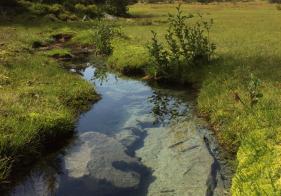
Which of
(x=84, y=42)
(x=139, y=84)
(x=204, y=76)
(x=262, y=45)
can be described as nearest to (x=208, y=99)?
(x=204, y=76)

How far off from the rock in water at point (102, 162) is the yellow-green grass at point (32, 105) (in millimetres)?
1036

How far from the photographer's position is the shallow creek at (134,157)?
1139 cm

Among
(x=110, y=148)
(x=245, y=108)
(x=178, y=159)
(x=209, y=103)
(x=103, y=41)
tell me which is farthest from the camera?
(x=103, y=41)

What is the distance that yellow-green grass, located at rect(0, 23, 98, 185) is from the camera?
12286mm

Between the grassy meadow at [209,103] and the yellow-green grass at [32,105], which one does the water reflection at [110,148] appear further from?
the grassy meadow at [209,103]

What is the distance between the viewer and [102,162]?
13.0m

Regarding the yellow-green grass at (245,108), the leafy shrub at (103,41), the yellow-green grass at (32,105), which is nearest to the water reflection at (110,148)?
the yellow-green grass at (32,105)

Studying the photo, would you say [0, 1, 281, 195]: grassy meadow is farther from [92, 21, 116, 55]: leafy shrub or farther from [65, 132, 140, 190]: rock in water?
[65, 132, 140, 190]: rock in water

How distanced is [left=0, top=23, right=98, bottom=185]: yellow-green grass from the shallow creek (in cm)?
59

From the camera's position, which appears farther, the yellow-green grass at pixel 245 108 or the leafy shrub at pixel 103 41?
the leafy shrub at pixel 103 41

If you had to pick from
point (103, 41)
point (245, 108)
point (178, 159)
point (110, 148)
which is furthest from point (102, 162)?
point (103, 41)

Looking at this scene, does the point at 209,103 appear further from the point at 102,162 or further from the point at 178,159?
the point at 102,162

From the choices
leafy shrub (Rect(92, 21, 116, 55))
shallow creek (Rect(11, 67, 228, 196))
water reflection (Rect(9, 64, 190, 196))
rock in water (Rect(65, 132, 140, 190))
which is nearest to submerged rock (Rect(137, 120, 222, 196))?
shallow creek (Rect(11, 67, 228, 196))

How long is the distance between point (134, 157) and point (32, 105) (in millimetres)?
4902
